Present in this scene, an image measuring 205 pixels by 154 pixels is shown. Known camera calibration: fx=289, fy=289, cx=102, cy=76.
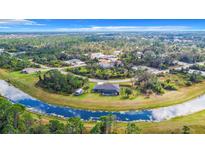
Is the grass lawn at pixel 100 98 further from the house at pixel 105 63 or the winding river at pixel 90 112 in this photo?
the house at pixel 105 63

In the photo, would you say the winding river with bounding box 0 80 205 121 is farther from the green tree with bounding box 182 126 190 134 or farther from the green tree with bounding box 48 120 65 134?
the green tree with bounding box 182 126 190 134

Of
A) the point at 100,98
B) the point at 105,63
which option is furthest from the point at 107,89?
the point at 105,63

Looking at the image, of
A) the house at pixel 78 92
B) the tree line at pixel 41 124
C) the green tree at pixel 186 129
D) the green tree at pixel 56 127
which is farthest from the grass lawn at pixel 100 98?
the green tree at pixel 186 129

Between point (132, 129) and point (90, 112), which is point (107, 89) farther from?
A: point (132, 129)
